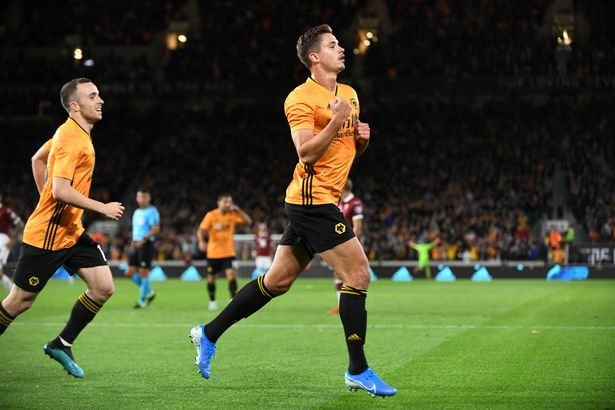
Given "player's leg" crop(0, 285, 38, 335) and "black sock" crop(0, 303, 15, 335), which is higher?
"player's leg" crop(0, 285, 38, 335)

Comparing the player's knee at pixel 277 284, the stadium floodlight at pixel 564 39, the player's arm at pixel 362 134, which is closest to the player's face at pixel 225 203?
the player's knee at pixel 277 284

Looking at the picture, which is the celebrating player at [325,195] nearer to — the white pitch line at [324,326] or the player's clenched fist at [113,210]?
the player's clenched fist at [113,210]

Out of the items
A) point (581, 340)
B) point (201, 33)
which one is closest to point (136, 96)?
point (201, 33)

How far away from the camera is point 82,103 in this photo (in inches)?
327

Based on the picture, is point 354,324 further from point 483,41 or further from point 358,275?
point 483,41

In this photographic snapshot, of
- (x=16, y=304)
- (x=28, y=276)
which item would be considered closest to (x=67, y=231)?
(x=28, y=276)

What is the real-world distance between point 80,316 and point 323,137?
332cm

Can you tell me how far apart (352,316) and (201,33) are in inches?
1565

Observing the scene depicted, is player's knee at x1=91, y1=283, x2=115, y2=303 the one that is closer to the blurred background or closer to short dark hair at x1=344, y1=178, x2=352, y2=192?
short dark hair at x1=344, y1=178, x2=352, y2=192

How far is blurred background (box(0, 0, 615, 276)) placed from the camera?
37.8m

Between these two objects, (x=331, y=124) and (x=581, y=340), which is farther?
(x=581, y=340)

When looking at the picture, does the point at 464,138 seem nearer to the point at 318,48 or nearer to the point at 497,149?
the point at 497,149

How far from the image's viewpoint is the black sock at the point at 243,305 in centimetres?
733

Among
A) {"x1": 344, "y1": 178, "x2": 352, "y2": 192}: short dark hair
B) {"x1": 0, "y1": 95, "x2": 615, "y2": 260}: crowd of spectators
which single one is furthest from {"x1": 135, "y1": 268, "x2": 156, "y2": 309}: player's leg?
{"x1": 0, "y1": 95, "x2": 615, "y2": 260}: crowd of spectators
